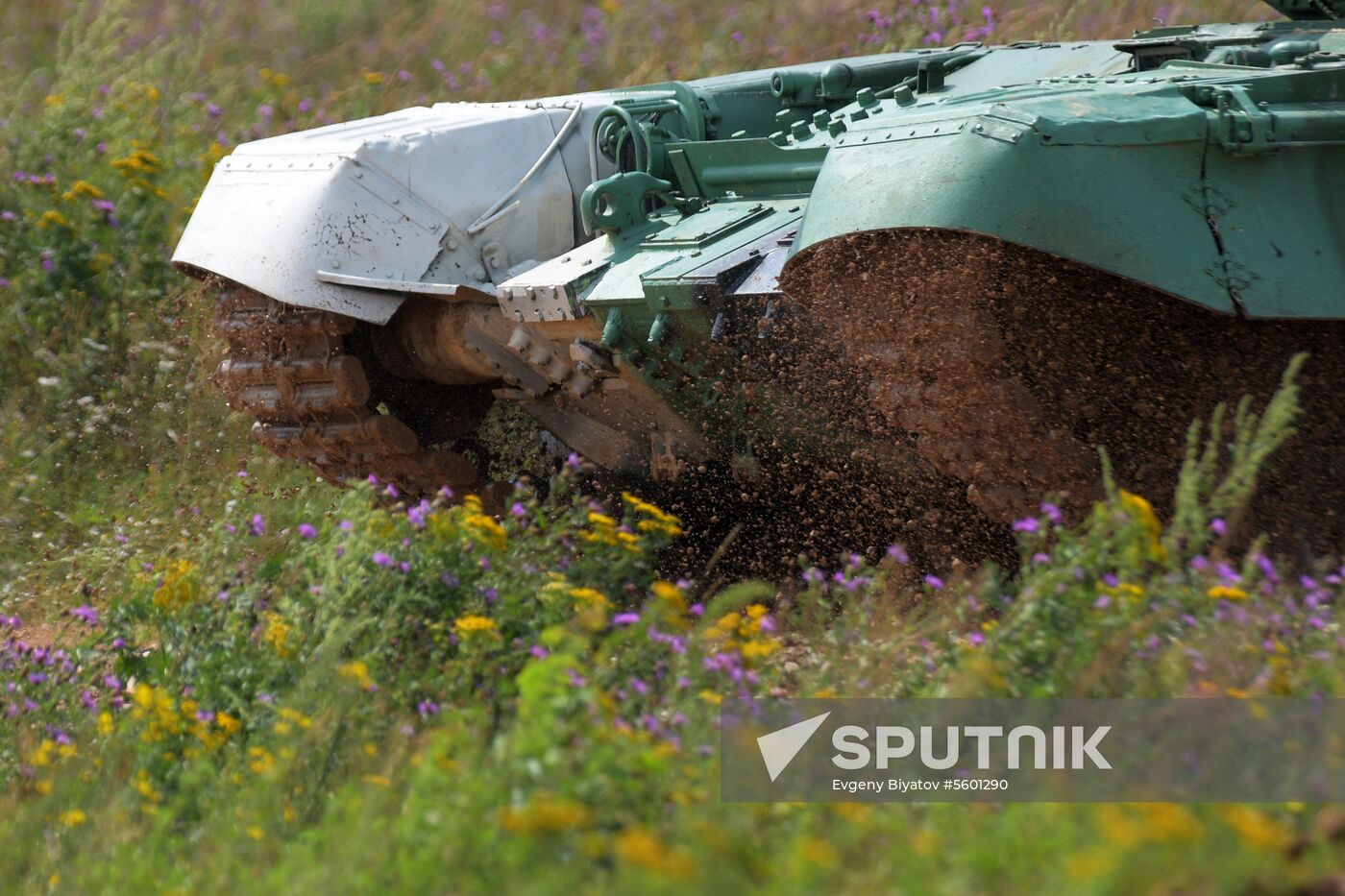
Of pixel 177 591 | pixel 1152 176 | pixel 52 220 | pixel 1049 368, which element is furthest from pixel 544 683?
pixel 52 220

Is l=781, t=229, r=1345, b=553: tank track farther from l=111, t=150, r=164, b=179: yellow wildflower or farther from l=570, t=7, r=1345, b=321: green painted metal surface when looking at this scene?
l=111, t=150, r=164, b=179: yellow wildflower

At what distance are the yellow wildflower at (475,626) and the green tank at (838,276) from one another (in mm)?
1345

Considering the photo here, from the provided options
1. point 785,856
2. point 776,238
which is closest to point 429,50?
point 776,238

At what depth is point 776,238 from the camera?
4938 millimetres

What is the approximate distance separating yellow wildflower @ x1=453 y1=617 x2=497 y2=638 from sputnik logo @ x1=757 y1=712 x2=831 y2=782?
2.43 ft

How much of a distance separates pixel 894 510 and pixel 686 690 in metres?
1.97

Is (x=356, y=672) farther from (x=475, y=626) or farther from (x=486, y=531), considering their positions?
(x=486, y=531)

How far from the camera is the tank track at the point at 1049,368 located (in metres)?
4.26

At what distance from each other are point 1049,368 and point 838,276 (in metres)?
0.60

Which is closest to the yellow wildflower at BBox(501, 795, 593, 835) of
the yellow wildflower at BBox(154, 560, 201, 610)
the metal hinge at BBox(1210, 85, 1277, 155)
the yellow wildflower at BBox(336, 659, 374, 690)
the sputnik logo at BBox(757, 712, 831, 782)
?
the sputnik logo at BBox(757, 712, 831, 782)

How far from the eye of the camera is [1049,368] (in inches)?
173

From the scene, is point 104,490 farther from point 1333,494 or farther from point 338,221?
point 1333,494

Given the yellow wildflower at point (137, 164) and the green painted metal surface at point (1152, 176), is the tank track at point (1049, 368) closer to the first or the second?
the green painted metal surface at point (1152, 176)

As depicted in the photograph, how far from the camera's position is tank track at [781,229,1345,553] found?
14.0ft
